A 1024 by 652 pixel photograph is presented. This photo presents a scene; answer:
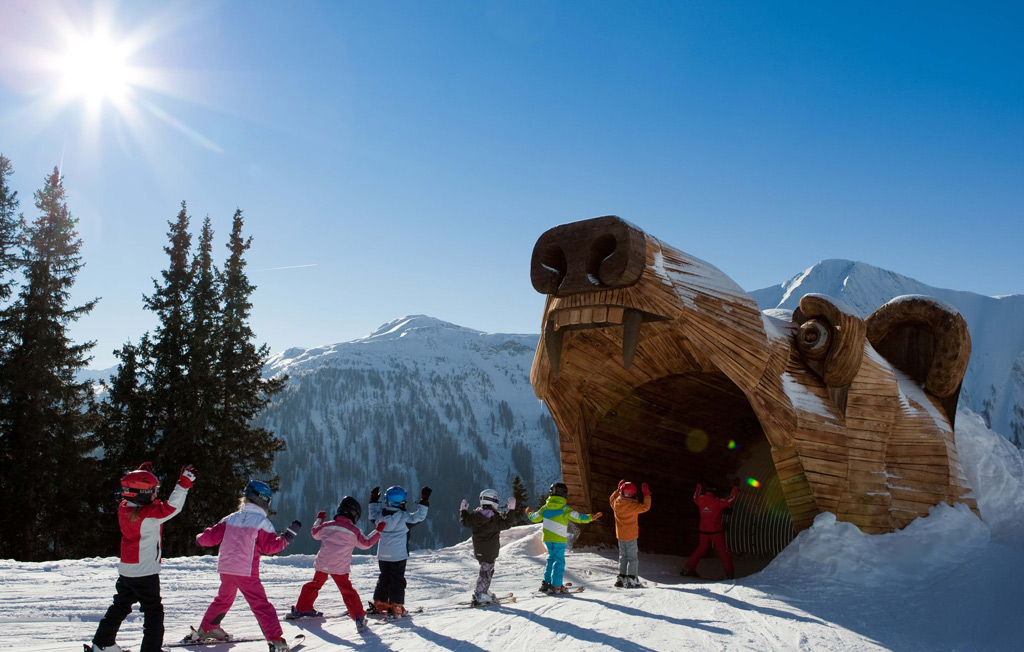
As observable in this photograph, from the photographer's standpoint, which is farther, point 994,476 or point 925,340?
point 925,340

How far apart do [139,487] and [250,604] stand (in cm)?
110

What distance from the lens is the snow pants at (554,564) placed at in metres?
7.02

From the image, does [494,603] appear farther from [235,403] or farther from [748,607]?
[235,403]

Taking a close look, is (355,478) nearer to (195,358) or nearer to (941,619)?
(195,358)

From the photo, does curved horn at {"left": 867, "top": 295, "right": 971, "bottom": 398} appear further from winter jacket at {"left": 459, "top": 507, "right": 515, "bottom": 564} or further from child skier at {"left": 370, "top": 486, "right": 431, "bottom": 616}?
child skier at {"left": 370, "top": 486, "right": 431, "bottom": 616}

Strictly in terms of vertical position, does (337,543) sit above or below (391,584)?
above

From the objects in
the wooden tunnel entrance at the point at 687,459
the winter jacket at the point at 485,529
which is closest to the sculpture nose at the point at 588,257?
the winter jacket at the point at 485,529

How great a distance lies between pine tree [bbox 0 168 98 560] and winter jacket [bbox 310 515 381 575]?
46.7 feet

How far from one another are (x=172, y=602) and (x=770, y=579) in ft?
20.3

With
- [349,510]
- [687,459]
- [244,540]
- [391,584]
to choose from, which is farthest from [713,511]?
[244,540]

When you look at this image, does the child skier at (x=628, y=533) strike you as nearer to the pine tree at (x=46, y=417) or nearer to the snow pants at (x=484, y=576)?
the snow pants at (x=484, y=576)

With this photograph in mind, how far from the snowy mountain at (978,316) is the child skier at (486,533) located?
305 feet

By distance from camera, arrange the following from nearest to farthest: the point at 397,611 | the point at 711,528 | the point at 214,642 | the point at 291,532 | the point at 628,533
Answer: the point at 214,642 < the point at 291,532 < the point at 397,611 < the point at 628,533 < the point at 711,528

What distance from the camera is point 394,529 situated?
619 cm
